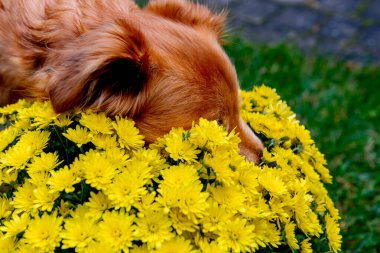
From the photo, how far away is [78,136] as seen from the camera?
1.88m

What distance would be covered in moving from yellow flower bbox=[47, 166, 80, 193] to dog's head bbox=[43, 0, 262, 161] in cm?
32

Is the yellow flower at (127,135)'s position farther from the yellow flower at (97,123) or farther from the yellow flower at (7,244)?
the yellow flower at (7,244)

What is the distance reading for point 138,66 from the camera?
7.38 ft

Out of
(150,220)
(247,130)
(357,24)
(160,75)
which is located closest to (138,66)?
(160,75)

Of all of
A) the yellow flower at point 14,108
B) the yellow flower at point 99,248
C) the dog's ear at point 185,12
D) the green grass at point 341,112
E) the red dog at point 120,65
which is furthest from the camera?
the green grass at point 341,112

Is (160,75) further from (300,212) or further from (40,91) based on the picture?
(300,212)

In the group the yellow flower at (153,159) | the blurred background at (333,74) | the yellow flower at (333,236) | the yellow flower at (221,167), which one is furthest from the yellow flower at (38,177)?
the blurred background at (333,74)

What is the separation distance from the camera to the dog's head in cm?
204

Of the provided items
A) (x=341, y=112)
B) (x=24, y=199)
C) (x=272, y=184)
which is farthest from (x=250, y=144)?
(x=341, y=112)

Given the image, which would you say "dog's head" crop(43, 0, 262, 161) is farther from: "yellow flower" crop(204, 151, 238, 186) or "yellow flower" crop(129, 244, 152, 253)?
"yellow flower" crop(129, 244, 152, 253)

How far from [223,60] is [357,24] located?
4277mm

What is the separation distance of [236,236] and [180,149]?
36 centimetres

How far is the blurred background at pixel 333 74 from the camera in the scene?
3.60 meters

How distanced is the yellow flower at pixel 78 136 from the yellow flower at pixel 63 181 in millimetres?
138
